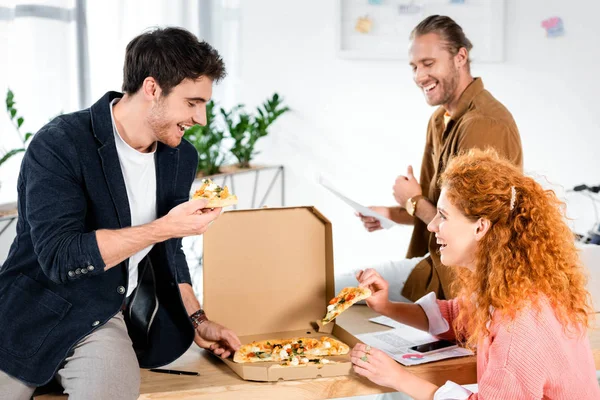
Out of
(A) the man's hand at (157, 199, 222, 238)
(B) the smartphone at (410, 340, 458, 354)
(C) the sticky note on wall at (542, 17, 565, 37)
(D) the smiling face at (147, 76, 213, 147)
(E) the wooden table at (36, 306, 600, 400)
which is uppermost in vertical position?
(C) the sticky note on wall at (542, 17, 565, 37)

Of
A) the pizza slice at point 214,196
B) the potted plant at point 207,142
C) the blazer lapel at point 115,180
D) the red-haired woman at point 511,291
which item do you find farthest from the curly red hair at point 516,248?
the potted plant at point 207,142

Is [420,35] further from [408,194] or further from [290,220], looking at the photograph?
[290,220]

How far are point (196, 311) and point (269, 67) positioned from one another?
11.8ft

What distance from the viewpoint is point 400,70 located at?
17.9 feet

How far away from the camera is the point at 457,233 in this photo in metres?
1.92

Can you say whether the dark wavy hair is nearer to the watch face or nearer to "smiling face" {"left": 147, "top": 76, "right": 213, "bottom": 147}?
"smiling face" {"left": 147, "top": 76, "right": 213, "bottom": 147}

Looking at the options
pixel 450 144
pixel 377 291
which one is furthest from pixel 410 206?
pixel 377 291

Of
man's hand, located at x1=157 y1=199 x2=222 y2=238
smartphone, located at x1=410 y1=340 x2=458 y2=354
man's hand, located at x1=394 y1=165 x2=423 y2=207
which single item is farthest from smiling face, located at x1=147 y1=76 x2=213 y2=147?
man's hand, located at x1=394 y1=165 x2=423 y2=207

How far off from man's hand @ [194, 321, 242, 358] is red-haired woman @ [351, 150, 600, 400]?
0.31 meters

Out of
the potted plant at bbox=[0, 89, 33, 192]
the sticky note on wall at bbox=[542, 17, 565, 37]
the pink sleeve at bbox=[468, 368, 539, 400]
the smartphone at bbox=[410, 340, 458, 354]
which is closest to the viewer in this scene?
the pink sleeve at bbox=[468, 368, 539, 400]

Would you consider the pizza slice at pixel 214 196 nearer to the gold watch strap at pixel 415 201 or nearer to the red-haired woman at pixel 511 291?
the red-haired woman at pixel 511 291

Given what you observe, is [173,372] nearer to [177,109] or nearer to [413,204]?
[177,109]

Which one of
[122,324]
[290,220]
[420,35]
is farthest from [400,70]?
[122,324]

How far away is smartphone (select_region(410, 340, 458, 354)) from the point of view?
2.07 meters
